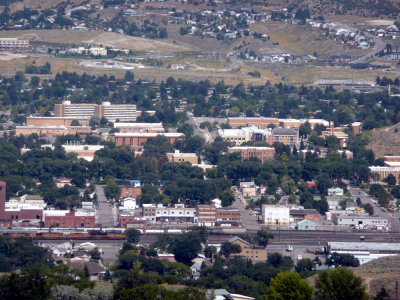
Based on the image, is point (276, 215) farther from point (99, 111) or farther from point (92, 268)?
point (99, 111)

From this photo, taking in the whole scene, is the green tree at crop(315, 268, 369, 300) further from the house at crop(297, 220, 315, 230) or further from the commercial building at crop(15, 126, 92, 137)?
the commercial building at crop(15, 126, 92, 137)

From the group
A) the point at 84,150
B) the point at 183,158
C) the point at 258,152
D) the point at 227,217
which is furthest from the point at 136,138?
the point at 227,217

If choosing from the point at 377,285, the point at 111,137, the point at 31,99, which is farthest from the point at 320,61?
the point at 377,285

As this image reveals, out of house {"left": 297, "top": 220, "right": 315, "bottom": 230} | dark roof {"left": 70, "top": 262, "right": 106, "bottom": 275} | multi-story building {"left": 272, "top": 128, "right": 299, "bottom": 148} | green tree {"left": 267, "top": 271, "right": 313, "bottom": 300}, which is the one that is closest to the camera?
green tree {"left": 267, "top": 271, "right": 313, "bottom": 300}

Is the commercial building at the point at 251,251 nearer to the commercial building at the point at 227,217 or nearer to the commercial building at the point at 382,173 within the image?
the commercial building at the point at 227,217

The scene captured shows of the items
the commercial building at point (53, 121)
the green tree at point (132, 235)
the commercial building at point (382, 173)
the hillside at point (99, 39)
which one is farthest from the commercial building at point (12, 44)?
the green tree at point (132, 235)

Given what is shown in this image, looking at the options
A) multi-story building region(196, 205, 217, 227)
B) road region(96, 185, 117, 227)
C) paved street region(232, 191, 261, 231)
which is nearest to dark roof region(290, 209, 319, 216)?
paved street region(232, 191, 261, 231)
